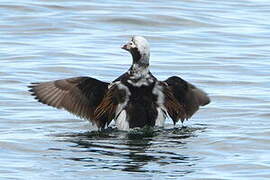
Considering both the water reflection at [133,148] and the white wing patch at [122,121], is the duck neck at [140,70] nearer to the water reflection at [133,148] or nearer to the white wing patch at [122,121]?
the white wing patch at [122,121]

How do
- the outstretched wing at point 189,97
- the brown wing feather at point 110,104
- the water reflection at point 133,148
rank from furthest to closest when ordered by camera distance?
the outstretched wing at point 189,97 < the brown wing feather at point 110,104 < the water reflection at point 133,148

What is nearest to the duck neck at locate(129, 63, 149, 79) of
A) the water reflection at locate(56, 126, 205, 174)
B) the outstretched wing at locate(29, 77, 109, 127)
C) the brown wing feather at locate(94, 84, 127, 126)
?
the brown wing feather at locate(94, 84, 127, 126)

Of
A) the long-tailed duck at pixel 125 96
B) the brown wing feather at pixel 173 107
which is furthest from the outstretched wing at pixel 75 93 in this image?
the brown wing feather at pixel 173 107

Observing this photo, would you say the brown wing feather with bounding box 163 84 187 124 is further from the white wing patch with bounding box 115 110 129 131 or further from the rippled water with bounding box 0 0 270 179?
the white wing patch with bounding box 115 110 129 131

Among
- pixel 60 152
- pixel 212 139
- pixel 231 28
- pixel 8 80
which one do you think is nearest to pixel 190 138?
pixel 212 139

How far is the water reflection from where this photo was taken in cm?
951

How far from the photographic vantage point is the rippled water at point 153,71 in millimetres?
9516

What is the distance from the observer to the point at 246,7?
21.4 m

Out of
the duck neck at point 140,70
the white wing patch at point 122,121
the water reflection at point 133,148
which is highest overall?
the duck neck at point 140,70

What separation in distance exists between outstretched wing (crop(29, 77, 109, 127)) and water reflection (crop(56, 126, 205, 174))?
297 mm

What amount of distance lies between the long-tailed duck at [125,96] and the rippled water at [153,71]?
16cm

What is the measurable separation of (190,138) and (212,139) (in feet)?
0.79

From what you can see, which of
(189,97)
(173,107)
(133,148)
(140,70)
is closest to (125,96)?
(140,70)

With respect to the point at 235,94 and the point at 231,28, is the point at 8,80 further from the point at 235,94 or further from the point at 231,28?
the point at 231,28
